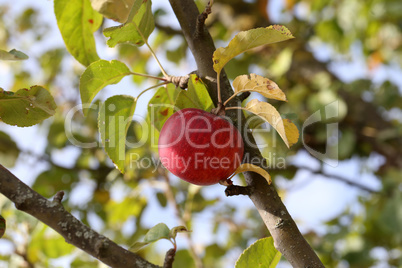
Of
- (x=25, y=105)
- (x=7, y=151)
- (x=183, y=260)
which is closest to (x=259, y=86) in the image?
(x=25, y=105)

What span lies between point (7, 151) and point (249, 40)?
5.10 ft

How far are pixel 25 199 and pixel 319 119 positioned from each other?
5.45 ft

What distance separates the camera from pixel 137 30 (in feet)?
2.31

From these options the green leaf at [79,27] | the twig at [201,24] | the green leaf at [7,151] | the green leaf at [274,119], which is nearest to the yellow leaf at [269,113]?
the green leaf at [274,119]

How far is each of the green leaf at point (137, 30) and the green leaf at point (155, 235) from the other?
0.34 m

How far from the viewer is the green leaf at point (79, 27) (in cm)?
78

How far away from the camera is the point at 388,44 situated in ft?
7.54

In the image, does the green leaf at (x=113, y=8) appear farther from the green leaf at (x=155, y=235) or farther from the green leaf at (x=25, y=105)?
the green leaf at (x=155, y=235)

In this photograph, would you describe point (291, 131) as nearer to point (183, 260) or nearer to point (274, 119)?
point (274, 119)

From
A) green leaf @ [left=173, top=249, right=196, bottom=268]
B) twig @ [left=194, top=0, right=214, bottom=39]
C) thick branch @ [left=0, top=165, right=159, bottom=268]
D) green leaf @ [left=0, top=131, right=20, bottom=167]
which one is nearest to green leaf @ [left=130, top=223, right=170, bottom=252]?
thick branch @ [left=0, top=165, right=159, bottom=268]

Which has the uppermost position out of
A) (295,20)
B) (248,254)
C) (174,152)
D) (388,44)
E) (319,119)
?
(295,20)

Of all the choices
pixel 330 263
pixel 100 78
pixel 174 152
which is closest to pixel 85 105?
pixel 100 78

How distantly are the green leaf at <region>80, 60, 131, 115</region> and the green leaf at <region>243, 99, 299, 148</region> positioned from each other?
270mm

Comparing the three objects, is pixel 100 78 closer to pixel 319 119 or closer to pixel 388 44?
pixel 319 119
